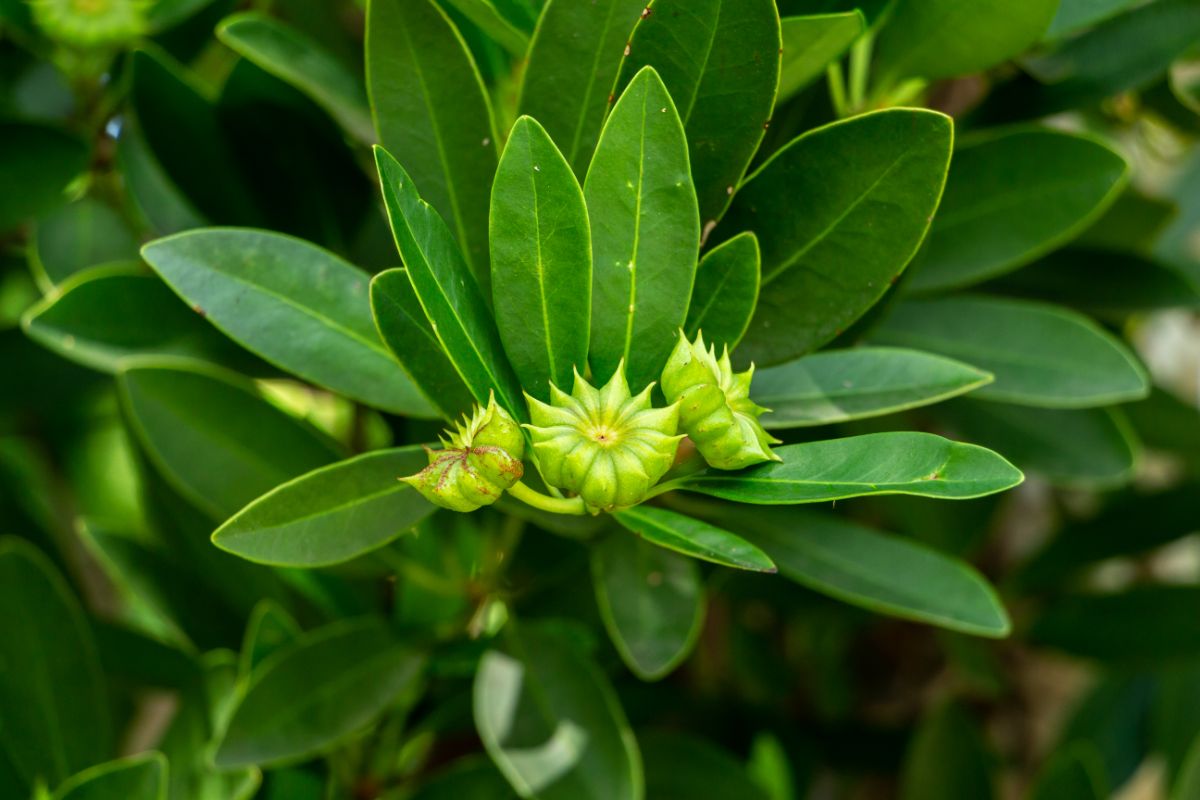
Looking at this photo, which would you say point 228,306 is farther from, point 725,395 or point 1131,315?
point 1131,315

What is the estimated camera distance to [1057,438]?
3.83 ft

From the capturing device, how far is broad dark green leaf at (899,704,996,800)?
1328mm

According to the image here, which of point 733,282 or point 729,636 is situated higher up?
point 733,282

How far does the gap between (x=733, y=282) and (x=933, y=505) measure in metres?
0.87

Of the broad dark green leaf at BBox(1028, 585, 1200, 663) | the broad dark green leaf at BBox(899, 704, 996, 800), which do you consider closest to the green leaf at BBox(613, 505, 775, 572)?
the broad dark green leaf at BBox(899, 704, 996, 800)

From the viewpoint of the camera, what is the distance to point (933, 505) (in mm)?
1493

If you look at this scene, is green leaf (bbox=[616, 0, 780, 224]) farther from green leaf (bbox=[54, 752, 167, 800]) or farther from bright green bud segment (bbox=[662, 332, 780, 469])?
green leaf (bbox=[54, 752, 167, 800])

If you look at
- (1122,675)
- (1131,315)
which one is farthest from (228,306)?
(1122,675)

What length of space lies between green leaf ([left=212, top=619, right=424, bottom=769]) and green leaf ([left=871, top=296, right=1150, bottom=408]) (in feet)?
1.66

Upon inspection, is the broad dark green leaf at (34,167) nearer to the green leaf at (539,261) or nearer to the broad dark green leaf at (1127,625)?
the green leaf at (539,261)

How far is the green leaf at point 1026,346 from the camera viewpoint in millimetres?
978

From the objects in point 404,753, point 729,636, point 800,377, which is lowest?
point 729,636

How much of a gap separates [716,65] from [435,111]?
0.63 feet

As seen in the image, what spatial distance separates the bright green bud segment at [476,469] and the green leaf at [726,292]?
16 centimetres
